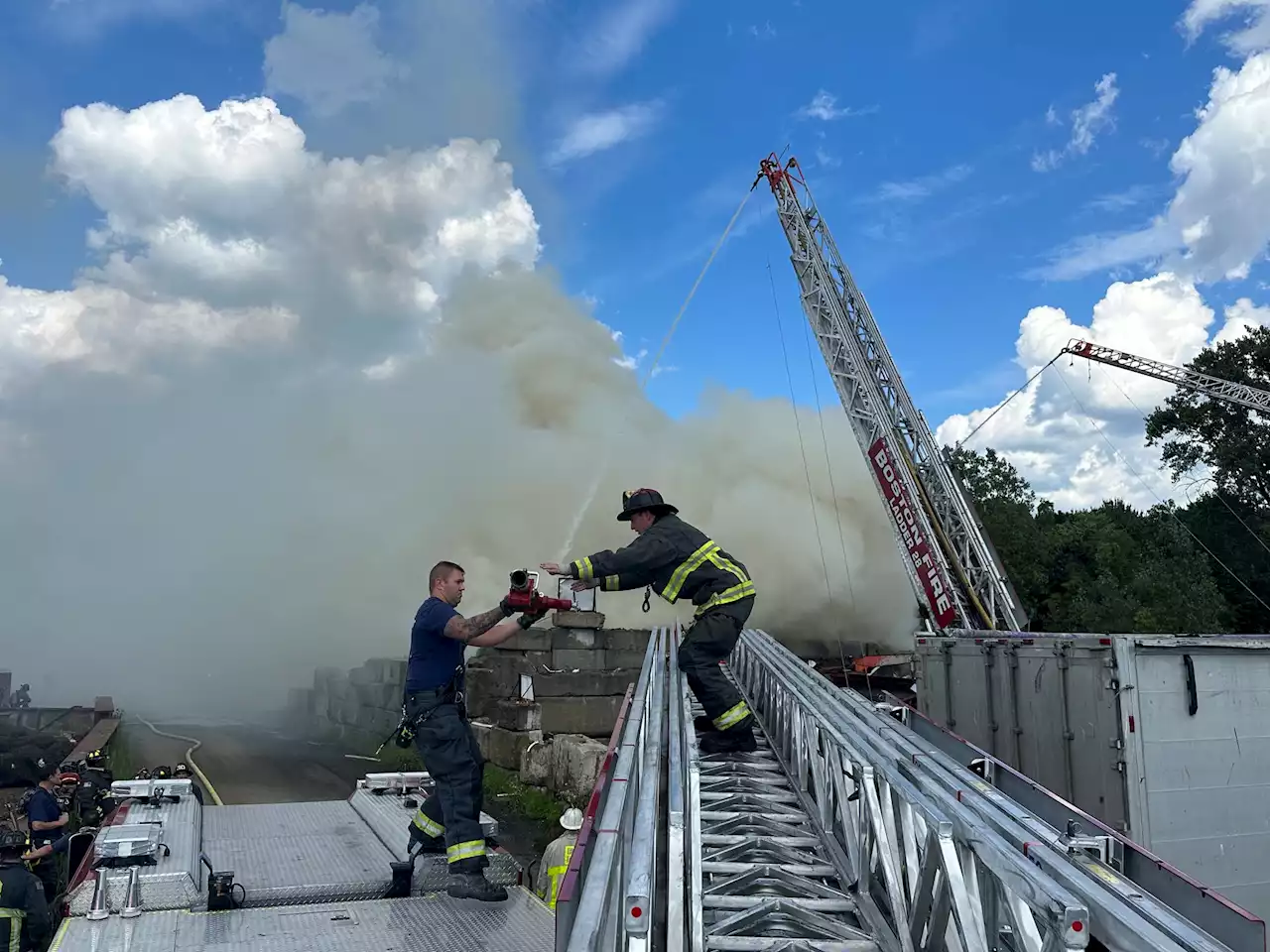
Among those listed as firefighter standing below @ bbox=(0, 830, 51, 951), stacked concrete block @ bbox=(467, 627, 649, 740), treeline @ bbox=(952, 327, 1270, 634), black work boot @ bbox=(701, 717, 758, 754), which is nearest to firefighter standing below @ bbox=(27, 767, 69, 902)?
firefighter standing below @ bbox=(0, 830, 51, 951)

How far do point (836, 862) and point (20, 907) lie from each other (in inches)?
161

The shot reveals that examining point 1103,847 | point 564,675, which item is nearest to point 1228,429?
point 564,675

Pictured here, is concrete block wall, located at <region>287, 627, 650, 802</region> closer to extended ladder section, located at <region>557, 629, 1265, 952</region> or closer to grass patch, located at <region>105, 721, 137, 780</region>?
grass patch, located at <region>105, 721, 137, 780</region>

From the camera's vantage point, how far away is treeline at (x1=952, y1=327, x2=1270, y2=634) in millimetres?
23766

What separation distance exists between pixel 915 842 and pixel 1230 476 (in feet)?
106

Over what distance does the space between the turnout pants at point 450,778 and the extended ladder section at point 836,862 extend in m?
0.76

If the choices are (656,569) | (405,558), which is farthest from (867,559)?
(656,569)

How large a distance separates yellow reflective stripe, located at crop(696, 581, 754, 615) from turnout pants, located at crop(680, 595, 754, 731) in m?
0.05

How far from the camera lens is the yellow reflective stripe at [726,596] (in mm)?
5281

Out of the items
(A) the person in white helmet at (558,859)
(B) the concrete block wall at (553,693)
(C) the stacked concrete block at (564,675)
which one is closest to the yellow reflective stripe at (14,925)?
(A) the person in white helmet at (558,859)

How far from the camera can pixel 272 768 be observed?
600 inches

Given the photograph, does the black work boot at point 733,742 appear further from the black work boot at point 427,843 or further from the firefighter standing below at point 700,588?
the black work boot at point 427,843

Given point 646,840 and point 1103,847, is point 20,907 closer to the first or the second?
point 646,840

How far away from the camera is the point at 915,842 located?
9.90ft
